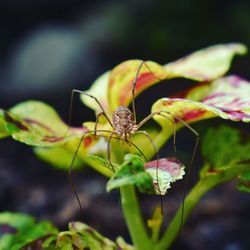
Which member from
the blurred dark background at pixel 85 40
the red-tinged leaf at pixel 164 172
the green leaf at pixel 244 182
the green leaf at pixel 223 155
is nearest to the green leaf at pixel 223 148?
the green leaf at pixel 223 155

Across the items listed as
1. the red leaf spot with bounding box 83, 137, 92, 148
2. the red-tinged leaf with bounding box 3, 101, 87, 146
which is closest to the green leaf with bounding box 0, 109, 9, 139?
the red-tinged leaf with bounding box 3, 101, 87, 146

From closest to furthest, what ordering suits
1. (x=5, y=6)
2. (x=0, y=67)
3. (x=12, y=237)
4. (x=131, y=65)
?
(x=131, y=65) < (x=12, y=237) < (x=0, y=67) < (x=5, y=6)

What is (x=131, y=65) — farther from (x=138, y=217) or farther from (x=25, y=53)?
(x=25, y=53)

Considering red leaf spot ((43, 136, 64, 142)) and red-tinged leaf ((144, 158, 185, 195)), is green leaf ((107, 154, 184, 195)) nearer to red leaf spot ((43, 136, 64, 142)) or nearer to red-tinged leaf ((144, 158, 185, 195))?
red-tinged leaf ((144, 158, 185, 195))

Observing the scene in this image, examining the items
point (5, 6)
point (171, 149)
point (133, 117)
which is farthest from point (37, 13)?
point (133, 117)

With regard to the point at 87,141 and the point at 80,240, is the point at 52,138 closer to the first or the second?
the point at 87,141

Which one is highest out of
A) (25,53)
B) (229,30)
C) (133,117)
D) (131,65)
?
(131,65)
